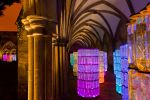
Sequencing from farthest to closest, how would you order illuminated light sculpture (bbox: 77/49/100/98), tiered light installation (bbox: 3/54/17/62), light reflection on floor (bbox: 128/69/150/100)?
1. tiered light installation (bbox: 3/54/17/62)
2. illuminated light sculpture (bbox: 77/49/100/98)
3. light reflection on floor (bbox: 128/69/150/100)

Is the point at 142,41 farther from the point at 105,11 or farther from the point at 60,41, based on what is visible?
the point at 105,11

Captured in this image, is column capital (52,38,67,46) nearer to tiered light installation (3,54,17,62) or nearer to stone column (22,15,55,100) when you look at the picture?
stone column (22,15,55,100)

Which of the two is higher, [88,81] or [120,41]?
[120,41]

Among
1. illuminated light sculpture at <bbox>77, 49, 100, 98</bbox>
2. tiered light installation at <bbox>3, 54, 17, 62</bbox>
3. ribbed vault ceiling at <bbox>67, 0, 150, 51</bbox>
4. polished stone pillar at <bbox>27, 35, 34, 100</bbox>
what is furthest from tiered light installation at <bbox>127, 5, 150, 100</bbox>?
tiered light installation at <bbox>3, 54, 17, 62</bbox>

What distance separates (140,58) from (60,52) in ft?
27.9

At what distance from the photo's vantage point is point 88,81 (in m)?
11.0

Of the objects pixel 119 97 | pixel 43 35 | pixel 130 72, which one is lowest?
pixel 119 97

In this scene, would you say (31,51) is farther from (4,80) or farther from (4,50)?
(4,50)

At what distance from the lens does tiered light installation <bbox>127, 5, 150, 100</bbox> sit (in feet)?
9.46

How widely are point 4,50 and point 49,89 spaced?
61.9 feet

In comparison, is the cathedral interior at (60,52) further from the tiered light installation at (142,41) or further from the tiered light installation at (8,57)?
the tiered light installation at (8,57)

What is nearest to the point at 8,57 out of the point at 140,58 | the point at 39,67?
the point at 39,67

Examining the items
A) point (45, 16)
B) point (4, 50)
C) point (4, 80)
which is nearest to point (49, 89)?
point (45, 16)

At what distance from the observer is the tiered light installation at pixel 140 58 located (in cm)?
288
